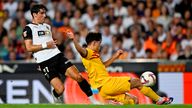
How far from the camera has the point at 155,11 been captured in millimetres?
21891

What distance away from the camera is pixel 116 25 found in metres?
21.6

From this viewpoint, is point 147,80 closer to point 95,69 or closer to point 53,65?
point 95,69

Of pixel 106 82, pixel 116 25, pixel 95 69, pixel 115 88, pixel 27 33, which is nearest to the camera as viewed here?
pixel 115 88

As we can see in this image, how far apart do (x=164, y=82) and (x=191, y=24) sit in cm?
344

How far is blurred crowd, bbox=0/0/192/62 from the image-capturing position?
20.4m

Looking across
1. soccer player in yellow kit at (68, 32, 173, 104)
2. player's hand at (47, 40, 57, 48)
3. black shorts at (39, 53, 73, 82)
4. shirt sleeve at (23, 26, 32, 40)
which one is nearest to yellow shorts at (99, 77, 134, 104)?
soccer player in yellow kit at (68, 32, 173, 104)

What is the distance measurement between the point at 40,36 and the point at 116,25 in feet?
23.5

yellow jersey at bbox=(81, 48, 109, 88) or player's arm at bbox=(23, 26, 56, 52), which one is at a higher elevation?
player's arm at bbox=(23, 26, 56, 52)

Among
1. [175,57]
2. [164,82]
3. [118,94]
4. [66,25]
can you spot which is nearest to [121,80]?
[118,94]

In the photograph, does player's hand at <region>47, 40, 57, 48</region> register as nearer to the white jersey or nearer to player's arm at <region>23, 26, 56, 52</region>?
player's arm at <region>23, 26, 56, 52</region>

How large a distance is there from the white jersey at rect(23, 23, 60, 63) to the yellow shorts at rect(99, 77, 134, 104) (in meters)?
1.27

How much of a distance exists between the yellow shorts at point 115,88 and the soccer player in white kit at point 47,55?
605mm

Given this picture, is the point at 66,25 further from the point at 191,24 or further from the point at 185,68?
the point at 185,68

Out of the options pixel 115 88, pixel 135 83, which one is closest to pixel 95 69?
pixel 115 88
